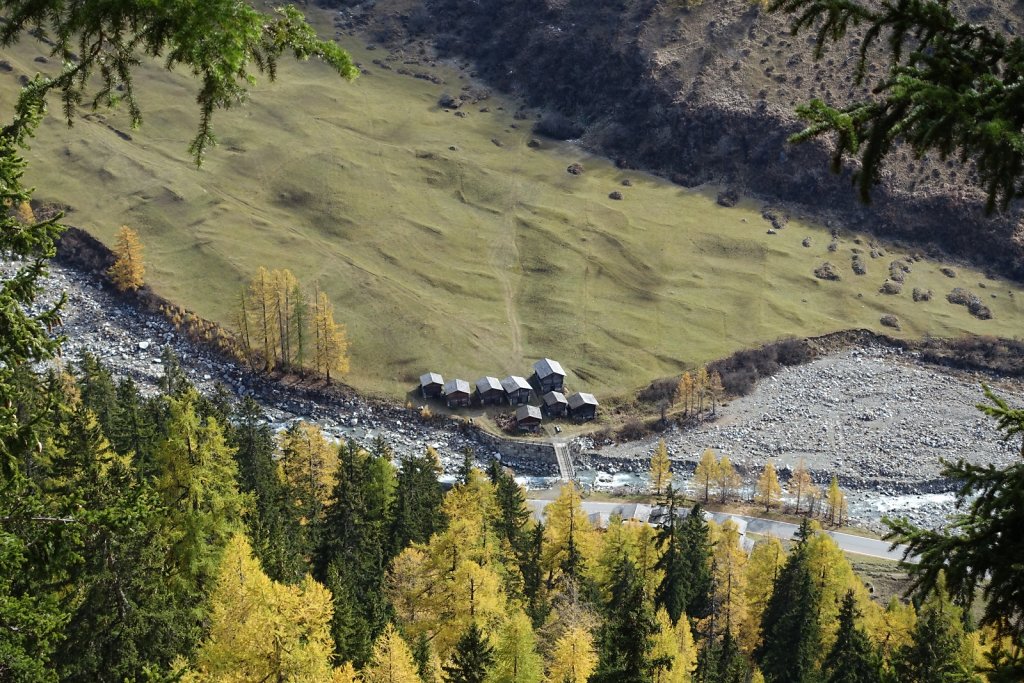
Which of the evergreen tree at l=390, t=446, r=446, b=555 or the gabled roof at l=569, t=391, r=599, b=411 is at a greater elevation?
the evergreen tree at l=390, t=446, r=446, b=555

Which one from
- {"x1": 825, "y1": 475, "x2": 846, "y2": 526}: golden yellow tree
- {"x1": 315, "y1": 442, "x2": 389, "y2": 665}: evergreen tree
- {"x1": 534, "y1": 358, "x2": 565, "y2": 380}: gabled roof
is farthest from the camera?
{"x1": 534, "y1": 358, "x2": 565, "y2": 380}: gabled roof

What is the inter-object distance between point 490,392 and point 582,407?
35.7 ft

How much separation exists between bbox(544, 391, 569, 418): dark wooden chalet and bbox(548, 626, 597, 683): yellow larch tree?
6353 cm

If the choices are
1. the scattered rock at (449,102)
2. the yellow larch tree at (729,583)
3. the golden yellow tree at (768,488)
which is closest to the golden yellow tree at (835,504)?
the golden yellow tree at (768,488)

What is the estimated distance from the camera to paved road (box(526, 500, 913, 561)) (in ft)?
289

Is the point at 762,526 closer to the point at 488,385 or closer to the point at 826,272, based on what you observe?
the point at 488,385

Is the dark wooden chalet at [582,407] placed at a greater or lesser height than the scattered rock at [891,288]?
lesser

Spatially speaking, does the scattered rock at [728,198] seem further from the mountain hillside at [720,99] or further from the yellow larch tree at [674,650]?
the yellow larch tree at [674,650]

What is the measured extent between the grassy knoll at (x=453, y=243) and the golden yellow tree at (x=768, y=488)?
2454 centimetres

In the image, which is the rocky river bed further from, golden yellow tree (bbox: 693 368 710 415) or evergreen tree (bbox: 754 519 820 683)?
evergreen tree (bbox: 754 519 820 683)

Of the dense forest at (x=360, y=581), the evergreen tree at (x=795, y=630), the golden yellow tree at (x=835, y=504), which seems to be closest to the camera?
the dense forest at (x=360, y=581)

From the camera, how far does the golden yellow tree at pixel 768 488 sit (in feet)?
311

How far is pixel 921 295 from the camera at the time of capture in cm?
14125

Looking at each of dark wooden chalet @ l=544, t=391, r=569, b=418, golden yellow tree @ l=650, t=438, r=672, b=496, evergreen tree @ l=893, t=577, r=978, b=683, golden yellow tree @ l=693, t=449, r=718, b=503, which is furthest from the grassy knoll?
evergreen tree @ l=893, t=577, r=978, b=683
